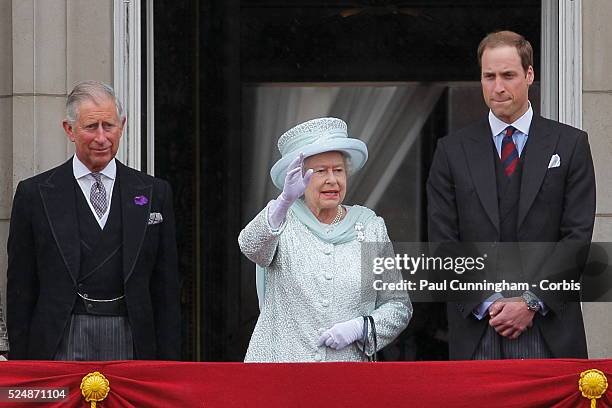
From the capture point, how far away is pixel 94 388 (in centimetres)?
600

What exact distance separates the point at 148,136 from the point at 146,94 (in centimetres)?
23

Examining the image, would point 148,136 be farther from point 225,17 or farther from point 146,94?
point 225,17

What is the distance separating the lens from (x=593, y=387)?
596 cm

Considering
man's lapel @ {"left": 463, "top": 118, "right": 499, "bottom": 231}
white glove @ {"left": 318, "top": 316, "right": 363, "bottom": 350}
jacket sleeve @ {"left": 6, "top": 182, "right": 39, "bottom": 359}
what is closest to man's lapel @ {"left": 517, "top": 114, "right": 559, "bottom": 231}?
man's lapel @ {"left": 463, "top": 118, "right": 499, "bottom": 231}

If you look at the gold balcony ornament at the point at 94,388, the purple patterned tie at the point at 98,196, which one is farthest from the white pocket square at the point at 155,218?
the gold balcony ornament at the point at 94,388

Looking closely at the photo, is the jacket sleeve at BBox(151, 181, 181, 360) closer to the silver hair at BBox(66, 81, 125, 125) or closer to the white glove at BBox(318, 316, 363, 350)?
the silver hair at BBox(66, 81, 125, 125)

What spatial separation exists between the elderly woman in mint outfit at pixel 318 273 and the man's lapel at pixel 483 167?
478 millimetres

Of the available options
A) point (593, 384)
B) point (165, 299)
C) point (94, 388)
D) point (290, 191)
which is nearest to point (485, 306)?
point (593, 384)

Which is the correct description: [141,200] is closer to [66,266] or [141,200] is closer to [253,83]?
[66,266]

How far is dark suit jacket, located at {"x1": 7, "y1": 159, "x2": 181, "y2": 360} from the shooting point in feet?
20.6

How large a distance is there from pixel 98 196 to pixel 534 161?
1.88m

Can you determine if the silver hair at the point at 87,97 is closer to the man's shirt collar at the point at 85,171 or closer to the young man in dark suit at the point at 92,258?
the young man in dark suit at the point at 92,258

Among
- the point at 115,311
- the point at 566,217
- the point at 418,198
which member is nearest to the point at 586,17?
the point at 418,198

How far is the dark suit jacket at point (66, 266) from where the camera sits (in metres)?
6.29
